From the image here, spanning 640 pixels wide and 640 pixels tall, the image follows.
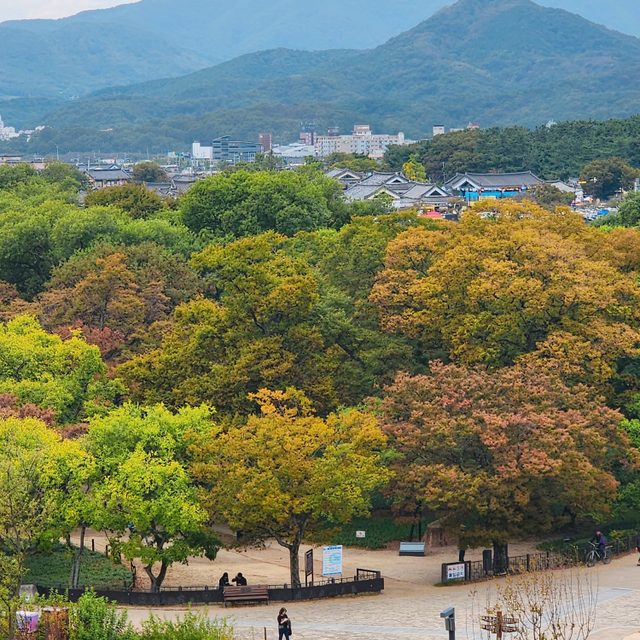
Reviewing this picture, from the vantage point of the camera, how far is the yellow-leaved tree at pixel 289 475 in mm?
31188

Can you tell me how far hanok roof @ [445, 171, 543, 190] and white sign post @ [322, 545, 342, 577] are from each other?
3416 inches

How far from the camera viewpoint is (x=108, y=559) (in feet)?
114

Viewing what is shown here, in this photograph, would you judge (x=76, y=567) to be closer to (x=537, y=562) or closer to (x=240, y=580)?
(x=240, y=580)

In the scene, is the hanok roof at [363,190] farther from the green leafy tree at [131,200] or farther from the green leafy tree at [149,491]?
the green leafy tree at [149,491]

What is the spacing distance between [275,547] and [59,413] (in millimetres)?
6674

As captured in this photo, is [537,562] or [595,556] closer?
[537,562]

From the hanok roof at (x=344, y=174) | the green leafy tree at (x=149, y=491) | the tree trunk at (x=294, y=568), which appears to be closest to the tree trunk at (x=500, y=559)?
the tree trunk at (x=294, y=568)

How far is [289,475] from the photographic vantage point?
3152 cm

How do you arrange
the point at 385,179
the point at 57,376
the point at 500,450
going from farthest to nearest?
1. the point at 385,179
2. the point at 57,376
3. the point at 500,450

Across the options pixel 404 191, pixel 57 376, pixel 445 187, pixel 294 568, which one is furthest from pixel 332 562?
pixel 445 187

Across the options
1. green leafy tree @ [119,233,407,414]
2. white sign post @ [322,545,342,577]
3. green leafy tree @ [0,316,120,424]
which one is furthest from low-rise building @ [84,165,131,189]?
white sign post @ [322,545,342,577]

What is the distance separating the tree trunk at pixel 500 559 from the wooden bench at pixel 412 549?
3.41m

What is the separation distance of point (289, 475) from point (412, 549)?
6276 mm

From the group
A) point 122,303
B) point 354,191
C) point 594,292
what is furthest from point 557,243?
point 354,191
